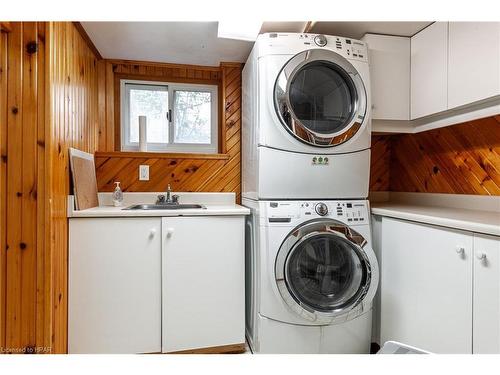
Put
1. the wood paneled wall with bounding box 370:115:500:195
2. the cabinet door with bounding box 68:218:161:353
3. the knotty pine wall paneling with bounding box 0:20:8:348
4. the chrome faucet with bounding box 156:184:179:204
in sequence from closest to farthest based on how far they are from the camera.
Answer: the knotty pine wall paneling with bounding box 0:20:8:348 < the cabinet door with bounding box 68:218:161:353 < the wood paneled wall with bounding box 370:115:500:195 < the chrome faucet with bounding box 156:184:179:204

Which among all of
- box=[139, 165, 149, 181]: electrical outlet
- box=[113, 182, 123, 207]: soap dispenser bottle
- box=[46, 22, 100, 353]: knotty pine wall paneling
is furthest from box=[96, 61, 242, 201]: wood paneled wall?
box=[46, 22, 100, 353]: knotty pine wall paneling

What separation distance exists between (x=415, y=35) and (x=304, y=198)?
4.34 ft

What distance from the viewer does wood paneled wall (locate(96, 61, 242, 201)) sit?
2.13 meters

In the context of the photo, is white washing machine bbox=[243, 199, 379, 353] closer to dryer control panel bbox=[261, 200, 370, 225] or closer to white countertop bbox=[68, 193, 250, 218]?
dryer control panel bbox=[261, 200, 370, 225]

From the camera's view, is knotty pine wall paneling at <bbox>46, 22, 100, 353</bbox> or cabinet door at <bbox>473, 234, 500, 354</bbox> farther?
knotty pine wall paneling at <bbox>46, 22, 100, 353</bbox>

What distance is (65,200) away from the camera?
1.52 metres

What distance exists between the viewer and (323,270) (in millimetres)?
1636

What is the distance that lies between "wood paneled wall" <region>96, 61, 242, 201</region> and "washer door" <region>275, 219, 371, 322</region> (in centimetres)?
86

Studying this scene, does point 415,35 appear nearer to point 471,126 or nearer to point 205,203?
point 471,126

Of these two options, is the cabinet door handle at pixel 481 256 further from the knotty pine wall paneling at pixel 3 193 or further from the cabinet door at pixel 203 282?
the knotty pine wall paneling at pixel 3 193

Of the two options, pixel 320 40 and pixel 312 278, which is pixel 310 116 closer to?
pixel 320 40

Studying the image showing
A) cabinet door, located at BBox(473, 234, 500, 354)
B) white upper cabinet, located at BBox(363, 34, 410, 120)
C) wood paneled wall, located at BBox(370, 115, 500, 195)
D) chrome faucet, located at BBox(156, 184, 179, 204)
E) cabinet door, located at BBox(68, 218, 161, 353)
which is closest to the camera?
cabinet door, located at BBox(473, 234, 500, 354)
